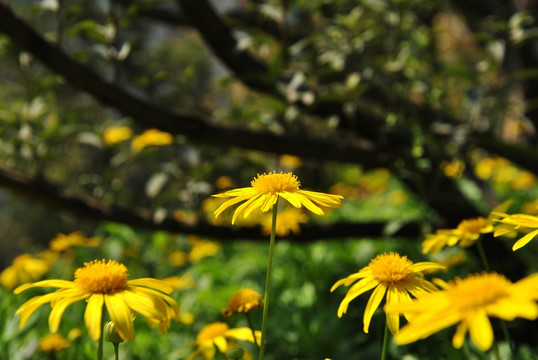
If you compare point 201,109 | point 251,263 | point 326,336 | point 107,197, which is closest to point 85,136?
point 107,197

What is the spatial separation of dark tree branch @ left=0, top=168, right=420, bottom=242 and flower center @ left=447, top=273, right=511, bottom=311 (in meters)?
1.51

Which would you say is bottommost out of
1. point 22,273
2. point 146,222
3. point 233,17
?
point 22,273

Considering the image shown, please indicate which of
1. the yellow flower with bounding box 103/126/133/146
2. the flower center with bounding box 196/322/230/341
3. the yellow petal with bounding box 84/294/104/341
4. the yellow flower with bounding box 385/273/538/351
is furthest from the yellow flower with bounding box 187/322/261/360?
the yellow flower with bounding box 103/126/133/146

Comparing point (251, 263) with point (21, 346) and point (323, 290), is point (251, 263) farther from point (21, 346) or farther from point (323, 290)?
point (21, 346)

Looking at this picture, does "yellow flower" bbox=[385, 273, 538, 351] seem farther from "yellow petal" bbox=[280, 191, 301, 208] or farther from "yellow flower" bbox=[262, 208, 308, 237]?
"yellow flower" bbox=[262, 208, 308, 237]

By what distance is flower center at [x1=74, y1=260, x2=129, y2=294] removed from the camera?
730 mm

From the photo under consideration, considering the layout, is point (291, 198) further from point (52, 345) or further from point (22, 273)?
point (22, 273)

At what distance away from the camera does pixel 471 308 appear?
56 centimetres

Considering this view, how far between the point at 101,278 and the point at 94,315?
80 mm

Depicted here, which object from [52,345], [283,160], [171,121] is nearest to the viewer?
[52,345]

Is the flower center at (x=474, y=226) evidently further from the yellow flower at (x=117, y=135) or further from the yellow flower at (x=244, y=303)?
the yellow flower at (x=117, y=135)

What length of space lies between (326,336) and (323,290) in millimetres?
508

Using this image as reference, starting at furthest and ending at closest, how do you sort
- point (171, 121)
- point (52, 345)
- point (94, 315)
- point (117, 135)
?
1. point (117, 135)
2. point (171, 121)
3. point (52, 345)
4. point (94, 315)

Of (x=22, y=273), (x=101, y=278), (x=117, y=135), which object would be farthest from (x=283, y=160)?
(x=101, y=278)
